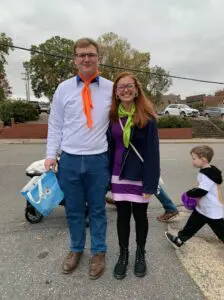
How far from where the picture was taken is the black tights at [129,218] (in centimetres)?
273

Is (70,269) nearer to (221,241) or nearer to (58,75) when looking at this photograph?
(221,241)

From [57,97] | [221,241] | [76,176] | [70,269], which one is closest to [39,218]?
[70,269]

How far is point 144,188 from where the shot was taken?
2578mm

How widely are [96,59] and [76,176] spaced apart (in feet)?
3.44

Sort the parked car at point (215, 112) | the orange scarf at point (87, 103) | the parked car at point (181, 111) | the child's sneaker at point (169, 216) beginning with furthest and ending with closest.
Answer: the parked car at point (181, 111) → the parked car at point (215, 112) → the child's sneaker at point (169, 216) → the orange scarf at point (87, 103)

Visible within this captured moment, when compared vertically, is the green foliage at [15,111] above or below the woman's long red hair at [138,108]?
below

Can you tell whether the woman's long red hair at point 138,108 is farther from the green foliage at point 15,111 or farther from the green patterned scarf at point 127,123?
the green foliage at point 15,111

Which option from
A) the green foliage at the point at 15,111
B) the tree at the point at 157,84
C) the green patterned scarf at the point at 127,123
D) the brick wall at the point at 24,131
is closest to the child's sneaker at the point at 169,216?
the green patterned scarf at the point at 127,123

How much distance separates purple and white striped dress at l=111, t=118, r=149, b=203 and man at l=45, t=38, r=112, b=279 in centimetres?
9

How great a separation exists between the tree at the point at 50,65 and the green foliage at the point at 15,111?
2299 cm

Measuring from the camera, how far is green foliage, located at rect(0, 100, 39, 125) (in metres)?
21.5

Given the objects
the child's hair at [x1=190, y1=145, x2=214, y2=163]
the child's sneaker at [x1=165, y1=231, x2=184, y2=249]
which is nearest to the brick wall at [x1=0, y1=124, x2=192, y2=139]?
the child's sneaker at [x1=165, y1=231, x2=184, y2=249]

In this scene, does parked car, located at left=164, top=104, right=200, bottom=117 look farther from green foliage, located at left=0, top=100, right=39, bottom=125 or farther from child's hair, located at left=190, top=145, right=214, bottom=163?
child's hair, located at left=190, top=145, right=214, bottom=163

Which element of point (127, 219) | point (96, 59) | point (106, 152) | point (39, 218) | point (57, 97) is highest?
point (96, 59)
